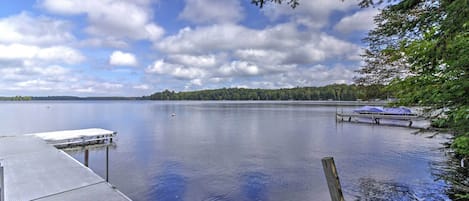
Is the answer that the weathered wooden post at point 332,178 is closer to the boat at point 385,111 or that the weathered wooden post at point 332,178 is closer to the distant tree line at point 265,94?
the boat at point 385,111

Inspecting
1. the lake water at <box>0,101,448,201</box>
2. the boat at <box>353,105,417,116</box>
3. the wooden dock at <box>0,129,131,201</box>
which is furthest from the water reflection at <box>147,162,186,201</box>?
the boat at <box>353,105,417,116</box>

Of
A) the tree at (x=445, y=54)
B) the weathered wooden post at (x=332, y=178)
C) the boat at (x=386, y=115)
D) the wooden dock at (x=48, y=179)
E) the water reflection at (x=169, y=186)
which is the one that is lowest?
the water reflection at (x=169, y=186)

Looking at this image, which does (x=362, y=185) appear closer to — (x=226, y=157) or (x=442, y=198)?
(x=442, y=198)

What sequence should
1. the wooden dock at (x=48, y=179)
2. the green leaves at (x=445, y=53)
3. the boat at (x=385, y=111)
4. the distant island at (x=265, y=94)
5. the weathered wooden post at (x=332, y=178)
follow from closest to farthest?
the green leaves at (x=445, y=53) < the weathered wooden post at (x=332, y=178) < the wooden dock at (x=48, y=179) < the boat at (x=385, y=111) < the distant island at (x=265, y=94)

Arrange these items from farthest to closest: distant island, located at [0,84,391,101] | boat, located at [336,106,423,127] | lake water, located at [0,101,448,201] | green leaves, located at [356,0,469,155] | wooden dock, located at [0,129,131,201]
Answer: distant island, located at [0,84,391,101] < boat, located at [336,106,423,127] < lake water, located at [0,101,448,201] < wooden dock, located at [0,129,131,201] < green leaves, located at [356,0,469,155]

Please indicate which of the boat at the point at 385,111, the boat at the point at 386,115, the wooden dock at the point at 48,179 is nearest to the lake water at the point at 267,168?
the wooden dock at the point at 48,179

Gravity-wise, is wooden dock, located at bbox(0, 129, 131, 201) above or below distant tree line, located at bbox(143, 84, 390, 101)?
below

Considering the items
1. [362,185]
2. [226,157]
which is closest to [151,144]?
[226,157]

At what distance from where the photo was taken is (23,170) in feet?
19.9

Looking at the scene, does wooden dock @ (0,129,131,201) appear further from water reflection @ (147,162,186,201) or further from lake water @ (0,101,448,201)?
water reflection @ (147,162,186,201)

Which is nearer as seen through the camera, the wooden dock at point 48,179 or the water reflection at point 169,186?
the wooden dock at point 48,179

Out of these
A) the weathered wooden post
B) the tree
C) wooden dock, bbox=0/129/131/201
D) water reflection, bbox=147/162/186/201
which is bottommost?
water reflection, bbox=147/162/186/201

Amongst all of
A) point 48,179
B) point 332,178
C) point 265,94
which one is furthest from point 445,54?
point 265,94

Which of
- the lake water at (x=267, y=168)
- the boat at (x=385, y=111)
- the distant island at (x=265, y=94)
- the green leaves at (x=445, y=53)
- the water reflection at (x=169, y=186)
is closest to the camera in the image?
the green leaves at (x=445, y=53)
